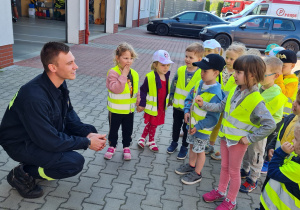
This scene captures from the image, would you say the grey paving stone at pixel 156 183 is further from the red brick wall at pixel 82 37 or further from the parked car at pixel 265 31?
the parked car at pixel 265 31

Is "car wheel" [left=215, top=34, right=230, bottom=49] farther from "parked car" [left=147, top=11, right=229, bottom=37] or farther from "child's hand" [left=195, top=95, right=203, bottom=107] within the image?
"child's hand" [left=195, top=95, right=203, bottom=107]

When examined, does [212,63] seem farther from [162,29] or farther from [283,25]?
[162,29]

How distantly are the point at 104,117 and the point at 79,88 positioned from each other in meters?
1.68

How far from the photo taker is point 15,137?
8.85 feet

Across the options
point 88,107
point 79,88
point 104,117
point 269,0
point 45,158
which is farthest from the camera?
point 269,0

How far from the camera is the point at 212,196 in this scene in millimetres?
3074

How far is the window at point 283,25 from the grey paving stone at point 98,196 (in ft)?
44.9

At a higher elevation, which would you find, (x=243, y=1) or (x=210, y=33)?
(x=243, y=1)

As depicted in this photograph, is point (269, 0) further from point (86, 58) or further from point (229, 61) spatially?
point (229, 61)

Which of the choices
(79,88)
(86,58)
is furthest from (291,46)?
(79,88)

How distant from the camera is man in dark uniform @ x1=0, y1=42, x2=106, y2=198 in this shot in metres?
2.55

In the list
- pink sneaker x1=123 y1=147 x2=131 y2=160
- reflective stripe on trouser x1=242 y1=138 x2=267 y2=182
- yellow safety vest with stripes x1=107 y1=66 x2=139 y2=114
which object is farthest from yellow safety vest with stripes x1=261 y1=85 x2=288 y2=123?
pink sneaker x1=123 y1=147 x2=131 y2=160

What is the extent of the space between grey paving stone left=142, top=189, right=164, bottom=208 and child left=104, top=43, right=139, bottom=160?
71 centimetres

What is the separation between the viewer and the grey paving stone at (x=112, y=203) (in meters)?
2.85
